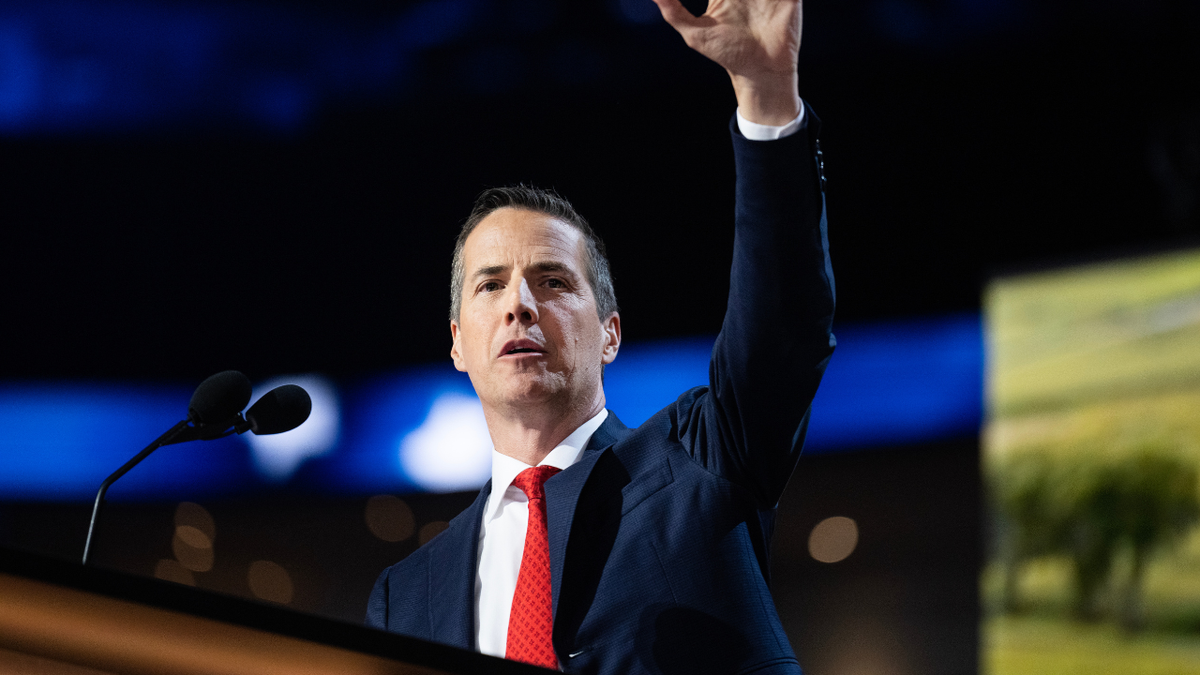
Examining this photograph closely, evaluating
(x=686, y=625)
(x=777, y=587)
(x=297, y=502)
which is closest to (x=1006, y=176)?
(x=777, y=587)

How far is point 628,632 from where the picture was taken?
47.8 inches

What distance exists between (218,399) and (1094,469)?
131 inches

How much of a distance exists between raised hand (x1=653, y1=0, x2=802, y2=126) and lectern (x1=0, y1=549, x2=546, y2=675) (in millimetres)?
737

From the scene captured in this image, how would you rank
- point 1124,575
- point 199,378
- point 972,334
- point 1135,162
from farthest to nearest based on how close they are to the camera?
point 199,378 → point 972,334 → point 1135,162 → point 1124,575

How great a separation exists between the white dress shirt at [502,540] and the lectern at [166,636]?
0.61m

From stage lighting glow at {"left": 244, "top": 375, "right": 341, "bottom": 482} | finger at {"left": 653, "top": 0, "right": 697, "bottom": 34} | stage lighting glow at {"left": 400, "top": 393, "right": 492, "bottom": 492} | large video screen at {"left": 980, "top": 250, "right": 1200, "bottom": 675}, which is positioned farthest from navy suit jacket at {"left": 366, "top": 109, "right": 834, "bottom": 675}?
stage lighting glow at {"left": 244, "top": 375, "right": 341, "bottom": 482}

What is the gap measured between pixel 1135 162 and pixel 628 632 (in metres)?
3.44

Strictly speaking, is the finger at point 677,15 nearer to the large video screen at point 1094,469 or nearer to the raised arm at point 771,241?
the raised arm at point 771,241

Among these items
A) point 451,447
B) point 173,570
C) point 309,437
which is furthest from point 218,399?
point 173,570

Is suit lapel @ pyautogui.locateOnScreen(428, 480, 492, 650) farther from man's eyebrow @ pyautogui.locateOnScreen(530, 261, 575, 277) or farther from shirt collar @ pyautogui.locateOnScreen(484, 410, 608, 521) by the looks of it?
man's eyebrow @ pyautogui.locateOnScreen(530, 261, 575, 277)

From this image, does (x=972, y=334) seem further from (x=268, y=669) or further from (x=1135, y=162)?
(x=268, y=669)

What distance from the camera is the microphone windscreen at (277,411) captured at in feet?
4.63

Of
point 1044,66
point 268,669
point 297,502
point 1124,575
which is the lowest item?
point 268,669

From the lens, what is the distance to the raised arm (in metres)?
1.19
